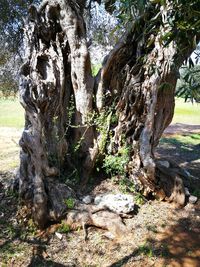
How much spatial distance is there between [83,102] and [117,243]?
2.55m

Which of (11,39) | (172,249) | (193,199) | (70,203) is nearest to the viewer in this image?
(172,249)

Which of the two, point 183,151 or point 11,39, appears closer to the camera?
point 11,39

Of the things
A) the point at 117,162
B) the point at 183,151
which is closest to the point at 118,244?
the point at 117,162

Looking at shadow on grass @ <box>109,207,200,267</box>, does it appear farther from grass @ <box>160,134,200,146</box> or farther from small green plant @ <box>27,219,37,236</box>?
grass @ <box>160,134,200,146</box>

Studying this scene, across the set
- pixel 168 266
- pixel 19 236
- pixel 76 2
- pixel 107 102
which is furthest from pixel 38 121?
pixel 168 266

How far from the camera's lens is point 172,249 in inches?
162

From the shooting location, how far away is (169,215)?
16.3 ft

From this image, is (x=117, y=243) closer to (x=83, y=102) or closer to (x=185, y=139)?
(x=83, y=102)

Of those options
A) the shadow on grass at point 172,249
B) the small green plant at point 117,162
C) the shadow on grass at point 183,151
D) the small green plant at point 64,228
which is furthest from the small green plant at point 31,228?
the shadow on grass at point 183,151

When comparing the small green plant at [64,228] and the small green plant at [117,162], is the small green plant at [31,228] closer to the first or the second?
the small green plant at [64,228]

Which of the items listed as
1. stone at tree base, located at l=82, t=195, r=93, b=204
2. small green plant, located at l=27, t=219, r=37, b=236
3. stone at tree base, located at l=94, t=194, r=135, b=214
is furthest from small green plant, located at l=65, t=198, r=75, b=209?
small green plant, located at l=27, t=219, r=37, b=236

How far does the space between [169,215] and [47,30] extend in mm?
3982

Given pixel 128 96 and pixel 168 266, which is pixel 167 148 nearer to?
pixel 128 96

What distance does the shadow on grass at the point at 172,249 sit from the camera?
3891mm
